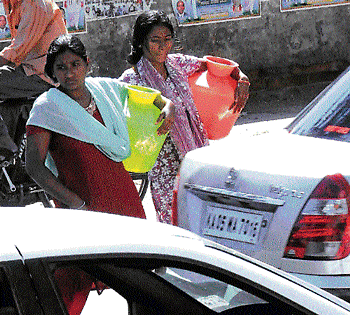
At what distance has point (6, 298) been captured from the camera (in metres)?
1.85

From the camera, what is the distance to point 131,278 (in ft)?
6.91

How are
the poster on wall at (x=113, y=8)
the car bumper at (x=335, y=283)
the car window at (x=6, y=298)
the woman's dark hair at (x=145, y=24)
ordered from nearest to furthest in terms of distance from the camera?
the car window at (x=6, y=298) < the car bumper at (x=335, y=283) < the woman's dark hair at (x=145, y=24) < the poster on wall at (x=113, y=8)

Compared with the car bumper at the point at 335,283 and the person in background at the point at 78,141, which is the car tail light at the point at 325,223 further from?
the person in background at the point at 78,141

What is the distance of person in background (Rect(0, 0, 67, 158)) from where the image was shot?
6477mm

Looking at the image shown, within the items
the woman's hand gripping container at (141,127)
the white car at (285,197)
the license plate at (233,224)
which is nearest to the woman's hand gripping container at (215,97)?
the woman's hand gripping container at (141,127)

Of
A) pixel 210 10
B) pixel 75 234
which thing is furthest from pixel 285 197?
pixel 210 10

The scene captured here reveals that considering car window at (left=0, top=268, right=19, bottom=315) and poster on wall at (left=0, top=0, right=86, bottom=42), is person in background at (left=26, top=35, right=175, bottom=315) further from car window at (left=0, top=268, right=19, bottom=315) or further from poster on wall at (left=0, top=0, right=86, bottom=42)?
poster on wall at (left=0, top=0, right=86, bottom=42)

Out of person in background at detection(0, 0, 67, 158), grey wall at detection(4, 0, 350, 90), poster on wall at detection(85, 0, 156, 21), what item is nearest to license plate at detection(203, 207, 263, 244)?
person in background at detection(0, 0, 67, 158)

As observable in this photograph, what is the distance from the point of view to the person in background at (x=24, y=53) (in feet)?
21.2

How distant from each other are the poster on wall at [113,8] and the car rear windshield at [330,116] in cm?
824

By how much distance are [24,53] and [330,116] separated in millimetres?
3343

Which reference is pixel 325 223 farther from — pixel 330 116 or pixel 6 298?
pixel 6 298

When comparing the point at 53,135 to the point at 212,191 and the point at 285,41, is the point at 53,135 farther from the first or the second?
the point at 285,41

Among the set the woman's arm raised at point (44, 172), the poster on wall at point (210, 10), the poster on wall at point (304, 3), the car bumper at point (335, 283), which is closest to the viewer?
the car bumper at point (335, 283)
